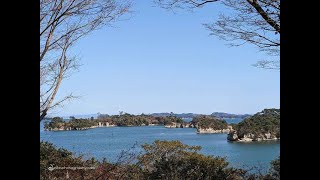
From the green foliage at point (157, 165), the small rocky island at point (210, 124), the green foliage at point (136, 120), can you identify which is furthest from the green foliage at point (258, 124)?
the green foliage at point (136, 120)

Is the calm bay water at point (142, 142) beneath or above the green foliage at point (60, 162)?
above

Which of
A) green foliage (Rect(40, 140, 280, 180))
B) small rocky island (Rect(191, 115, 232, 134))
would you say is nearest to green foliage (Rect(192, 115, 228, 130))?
small rocky island (Rect(191, 115, 232, 134))

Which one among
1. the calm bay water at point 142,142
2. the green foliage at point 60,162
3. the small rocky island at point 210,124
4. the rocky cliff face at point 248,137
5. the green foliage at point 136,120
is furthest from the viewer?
the small rocky island at point 210,124

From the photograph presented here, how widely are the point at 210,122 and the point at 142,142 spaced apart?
5.90ft

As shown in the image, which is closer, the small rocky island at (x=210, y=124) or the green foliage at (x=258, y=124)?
the green foliage at (x=258, y=124)

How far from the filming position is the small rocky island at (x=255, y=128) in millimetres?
5349

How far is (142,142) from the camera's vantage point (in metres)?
5.71

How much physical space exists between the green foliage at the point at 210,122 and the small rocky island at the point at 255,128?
44 centimetres

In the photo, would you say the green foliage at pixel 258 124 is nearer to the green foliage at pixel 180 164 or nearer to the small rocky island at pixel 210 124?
the small rocky island at pixel 210 124

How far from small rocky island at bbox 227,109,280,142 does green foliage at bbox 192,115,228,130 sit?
44cm
